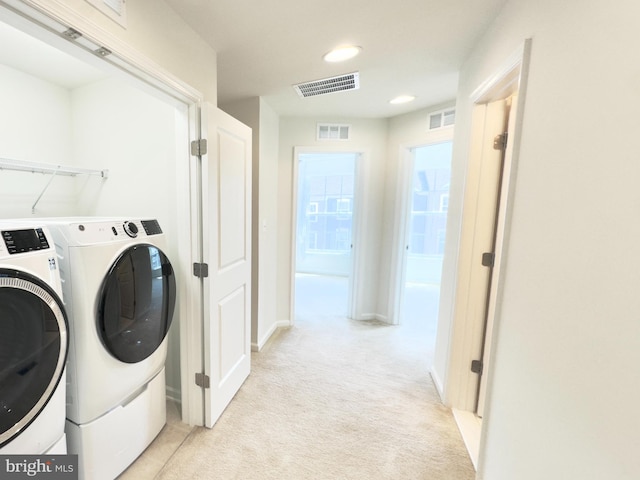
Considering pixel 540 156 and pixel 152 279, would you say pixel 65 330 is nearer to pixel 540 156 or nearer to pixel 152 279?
pixel 152 279

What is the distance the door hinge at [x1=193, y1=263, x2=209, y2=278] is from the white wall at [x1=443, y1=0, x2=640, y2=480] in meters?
1.58

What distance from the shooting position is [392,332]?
127 inches

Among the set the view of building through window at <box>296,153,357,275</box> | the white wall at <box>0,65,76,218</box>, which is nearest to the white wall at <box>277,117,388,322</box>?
the white wall at <box>0,65,76,218</box>

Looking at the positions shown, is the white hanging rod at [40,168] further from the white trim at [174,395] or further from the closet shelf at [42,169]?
the white trim at [174,395]

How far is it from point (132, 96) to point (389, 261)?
2.86 meters

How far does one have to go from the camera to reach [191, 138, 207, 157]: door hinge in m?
1.57

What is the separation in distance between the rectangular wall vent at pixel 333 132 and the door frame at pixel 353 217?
128 millimetres

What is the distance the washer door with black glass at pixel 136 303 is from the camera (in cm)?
128

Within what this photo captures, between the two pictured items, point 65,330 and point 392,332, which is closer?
point 65,330

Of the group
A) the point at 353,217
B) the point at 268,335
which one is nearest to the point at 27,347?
the point at 268,335

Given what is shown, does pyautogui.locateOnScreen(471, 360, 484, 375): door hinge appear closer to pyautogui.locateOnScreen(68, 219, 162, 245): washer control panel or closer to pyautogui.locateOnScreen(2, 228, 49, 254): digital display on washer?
pyautogui.locateOnScreen(68, 219, 162, 245): washer control panel

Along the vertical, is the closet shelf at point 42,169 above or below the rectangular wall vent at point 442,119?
below

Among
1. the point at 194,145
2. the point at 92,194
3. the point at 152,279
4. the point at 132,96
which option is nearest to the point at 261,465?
the point at 152,279

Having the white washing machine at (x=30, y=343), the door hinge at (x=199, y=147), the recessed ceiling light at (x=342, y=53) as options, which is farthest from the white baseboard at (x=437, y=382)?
the recessed ceiling light at (x=342, y=53)
